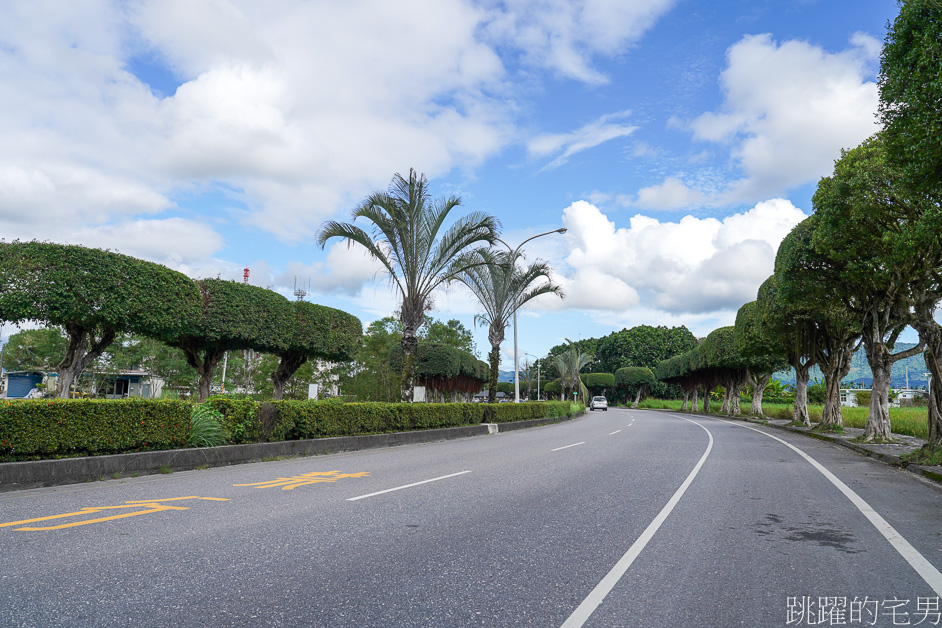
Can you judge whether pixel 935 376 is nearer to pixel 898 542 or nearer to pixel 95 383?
pixel 898 542

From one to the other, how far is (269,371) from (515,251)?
2546 cm

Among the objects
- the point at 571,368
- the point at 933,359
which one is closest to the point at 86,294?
the point at 933,359

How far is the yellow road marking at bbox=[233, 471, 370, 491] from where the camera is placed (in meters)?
8.82

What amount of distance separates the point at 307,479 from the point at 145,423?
342 centimetres

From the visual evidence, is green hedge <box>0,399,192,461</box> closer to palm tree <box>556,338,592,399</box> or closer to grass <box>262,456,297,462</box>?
grass <box>262,456,297,462</box>

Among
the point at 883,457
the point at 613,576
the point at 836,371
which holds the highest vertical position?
the point at 836,371

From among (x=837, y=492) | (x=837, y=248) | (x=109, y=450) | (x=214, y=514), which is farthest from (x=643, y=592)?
(x=837, y=248)

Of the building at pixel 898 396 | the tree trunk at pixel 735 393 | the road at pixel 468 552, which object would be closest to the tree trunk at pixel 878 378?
the road at pixel 468 552

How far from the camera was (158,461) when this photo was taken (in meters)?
10.4

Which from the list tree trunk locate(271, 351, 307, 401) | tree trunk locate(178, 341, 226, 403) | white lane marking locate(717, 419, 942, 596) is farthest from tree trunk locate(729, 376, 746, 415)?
white lane marking locate(717, 419, 942, 596)

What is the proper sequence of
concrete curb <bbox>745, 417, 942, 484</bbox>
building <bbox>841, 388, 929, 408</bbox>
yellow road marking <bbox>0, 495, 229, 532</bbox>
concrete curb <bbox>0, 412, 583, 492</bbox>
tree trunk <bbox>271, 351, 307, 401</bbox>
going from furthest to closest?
building <bbox>841, 388, 929, 408</bbox>
tree trunk <bbox>271, 351, 307, 401</bbox>
concrete curb <bbox>745, 417, 942, 484</bbox>
concrete curb <bbox>0, 412, 583, 492</bbox>
yellow road marking <bbox>0, 495, 229, 532</bbox>

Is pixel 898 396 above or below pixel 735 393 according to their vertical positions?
below

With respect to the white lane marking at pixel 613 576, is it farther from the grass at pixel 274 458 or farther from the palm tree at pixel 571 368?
the palm tree at pixel 571 368

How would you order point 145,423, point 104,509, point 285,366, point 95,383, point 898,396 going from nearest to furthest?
1. point 104,509
2. point 145,423
3. point 285,366
4. point 95,383
5. point 898,396
